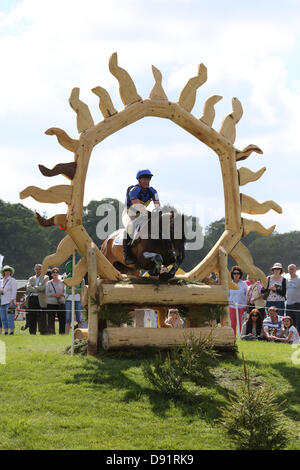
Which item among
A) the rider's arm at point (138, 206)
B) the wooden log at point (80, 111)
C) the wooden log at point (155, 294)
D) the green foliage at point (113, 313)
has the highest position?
the wooden log at point (80, 111)

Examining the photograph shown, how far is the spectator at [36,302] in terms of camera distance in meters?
15.0

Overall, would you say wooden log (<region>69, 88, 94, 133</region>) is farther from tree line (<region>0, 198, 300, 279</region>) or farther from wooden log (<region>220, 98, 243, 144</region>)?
tree line (<region>0, 198, 300, 279</region>)

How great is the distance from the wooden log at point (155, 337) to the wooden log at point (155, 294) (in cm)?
44

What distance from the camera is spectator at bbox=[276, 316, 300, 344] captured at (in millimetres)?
12461

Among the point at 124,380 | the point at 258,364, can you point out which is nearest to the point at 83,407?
the point at 124,380

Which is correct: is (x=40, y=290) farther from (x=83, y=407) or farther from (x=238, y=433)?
(x=238, y=433)

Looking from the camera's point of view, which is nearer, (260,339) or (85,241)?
(85,241)

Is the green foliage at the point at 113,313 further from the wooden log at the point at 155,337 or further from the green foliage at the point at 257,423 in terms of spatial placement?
the green foliage at the point at 257,423

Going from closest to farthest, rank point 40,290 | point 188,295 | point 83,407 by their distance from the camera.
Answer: point 83,407
point 188,295
point 40,290

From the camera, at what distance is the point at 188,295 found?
31.4 ft

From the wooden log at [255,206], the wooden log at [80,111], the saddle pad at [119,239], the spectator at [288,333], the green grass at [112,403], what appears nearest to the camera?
the green grass at [112,403]

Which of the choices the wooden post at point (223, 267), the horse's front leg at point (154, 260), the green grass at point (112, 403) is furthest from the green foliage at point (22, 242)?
the green grass at point (112, 403)

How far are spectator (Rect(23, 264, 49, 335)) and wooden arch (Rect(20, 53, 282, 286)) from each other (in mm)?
5447
